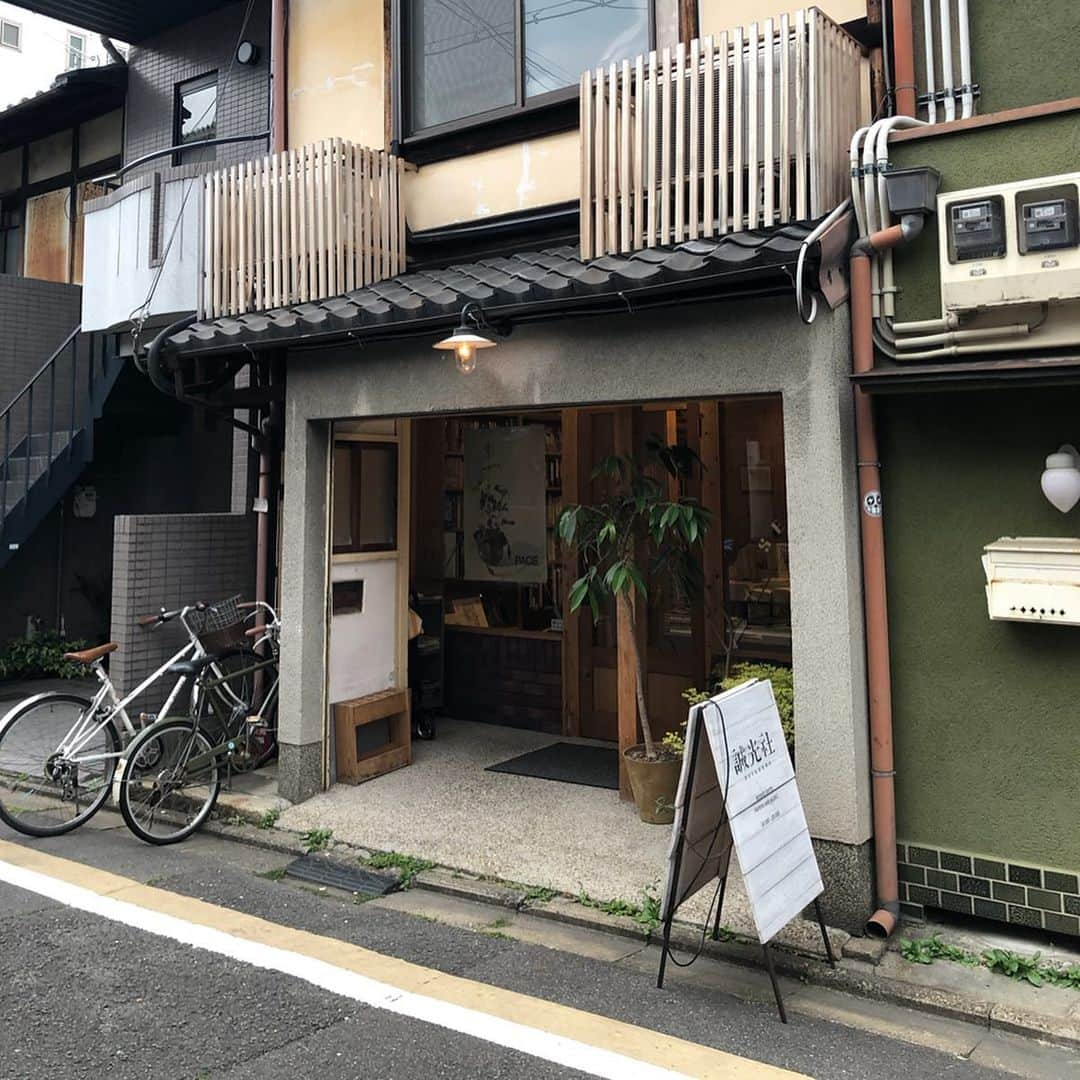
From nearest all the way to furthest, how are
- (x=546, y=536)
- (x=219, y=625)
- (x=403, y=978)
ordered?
(x=403, y=978) → (x=219, y=625) → (x=546, y=536)

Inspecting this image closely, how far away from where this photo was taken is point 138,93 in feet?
40.0

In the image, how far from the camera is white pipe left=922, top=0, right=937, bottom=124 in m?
5.10

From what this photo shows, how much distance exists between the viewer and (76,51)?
102 ft

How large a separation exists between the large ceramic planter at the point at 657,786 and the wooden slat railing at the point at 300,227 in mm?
4257

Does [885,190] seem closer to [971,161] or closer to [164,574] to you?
[971,161]

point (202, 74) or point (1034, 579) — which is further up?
point (202, 74)

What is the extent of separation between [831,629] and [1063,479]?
1330 mm

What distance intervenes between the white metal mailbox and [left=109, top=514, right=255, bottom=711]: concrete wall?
21.3 feet

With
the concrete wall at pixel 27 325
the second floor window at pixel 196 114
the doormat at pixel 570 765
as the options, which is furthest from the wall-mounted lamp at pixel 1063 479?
the concrete wall at pixel 27 325

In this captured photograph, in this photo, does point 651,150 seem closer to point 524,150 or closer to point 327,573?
point 524,150

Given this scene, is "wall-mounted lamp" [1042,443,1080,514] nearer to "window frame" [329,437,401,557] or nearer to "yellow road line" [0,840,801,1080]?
"yellow road line" [0,840,801,1080]

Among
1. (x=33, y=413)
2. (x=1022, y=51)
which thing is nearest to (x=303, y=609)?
(x=1022, y=51)

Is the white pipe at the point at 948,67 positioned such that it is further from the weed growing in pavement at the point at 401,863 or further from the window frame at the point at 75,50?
the window frame at the point at 75,50

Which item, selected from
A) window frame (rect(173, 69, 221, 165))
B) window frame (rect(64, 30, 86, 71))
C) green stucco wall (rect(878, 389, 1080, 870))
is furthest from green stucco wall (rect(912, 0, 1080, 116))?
window frame (rect(64, 30, 86, 71))
